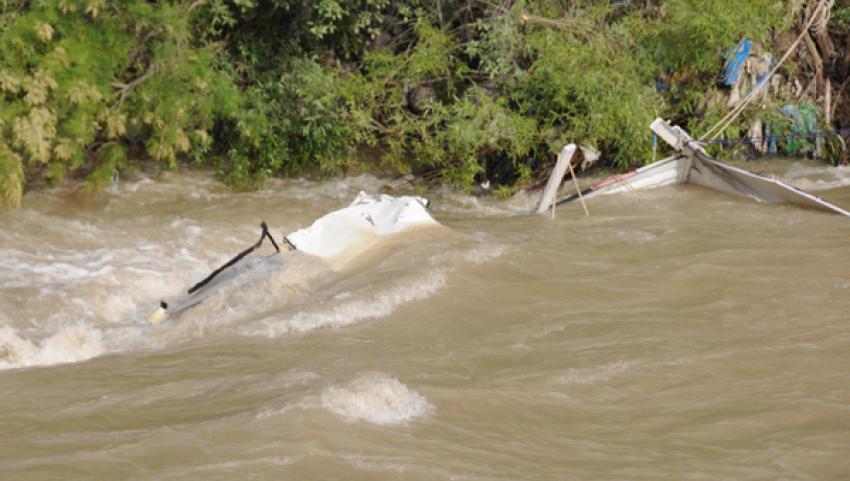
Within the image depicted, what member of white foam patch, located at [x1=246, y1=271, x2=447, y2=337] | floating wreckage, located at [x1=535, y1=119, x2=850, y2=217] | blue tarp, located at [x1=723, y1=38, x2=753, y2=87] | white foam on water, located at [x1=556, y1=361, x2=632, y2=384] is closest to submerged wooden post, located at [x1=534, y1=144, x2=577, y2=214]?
floating wreckage, located at [x1=535, y1=119, x2=850, y2=217]

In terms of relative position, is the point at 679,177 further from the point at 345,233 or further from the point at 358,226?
the point at 345,233

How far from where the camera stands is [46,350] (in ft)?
20.3

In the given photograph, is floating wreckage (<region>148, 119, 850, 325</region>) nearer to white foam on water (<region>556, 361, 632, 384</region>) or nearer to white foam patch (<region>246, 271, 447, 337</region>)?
white foam patch (<region>246, 271, 447, 337</region>)

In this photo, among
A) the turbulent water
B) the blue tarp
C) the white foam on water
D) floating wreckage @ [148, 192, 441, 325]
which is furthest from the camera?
the blue tarp

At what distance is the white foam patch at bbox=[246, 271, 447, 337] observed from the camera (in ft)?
20.8

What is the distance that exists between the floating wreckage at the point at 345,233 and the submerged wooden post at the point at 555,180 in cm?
182

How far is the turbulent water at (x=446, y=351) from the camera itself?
4.21 m

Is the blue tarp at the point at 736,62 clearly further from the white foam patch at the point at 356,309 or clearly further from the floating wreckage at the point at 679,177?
the white foam patch at the point at 356,309

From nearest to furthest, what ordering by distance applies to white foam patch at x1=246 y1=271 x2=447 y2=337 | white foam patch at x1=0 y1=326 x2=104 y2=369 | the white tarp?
white foam patch at x1=0 y1=326 x2=104 y2=369 < white foam patch at x1=246 y1=271 x2=447 y2=337 < the white tarp

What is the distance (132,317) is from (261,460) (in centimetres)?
375

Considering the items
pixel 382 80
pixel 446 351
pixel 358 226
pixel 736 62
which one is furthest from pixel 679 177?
pixel 446 351

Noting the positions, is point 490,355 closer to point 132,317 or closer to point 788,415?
point 788,415

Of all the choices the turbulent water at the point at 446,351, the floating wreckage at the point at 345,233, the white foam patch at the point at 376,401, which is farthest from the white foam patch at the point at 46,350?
the white foam patch at the point at 376,401

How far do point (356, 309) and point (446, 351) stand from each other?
3.21ft
